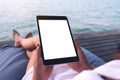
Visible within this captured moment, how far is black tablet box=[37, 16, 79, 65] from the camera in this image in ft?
2.97

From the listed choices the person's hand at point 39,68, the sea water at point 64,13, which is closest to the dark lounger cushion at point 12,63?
the person's hand at point 39,68

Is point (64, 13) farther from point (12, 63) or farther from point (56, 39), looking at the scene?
point (56, 39)

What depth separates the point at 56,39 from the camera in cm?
97

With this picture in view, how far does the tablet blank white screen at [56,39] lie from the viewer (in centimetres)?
92

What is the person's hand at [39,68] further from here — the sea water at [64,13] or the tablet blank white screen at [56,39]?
the sea water at [64,13]

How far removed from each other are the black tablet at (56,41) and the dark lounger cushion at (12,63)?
32 centimetres

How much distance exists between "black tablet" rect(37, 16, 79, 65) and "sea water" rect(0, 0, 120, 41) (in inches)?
54.8

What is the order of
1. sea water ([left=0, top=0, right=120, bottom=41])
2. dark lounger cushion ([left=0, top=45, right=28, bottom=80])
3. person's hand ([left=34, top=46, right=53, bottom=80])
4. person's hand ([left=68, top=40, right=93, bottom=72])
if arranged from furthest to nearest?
sea water ([left=0, top=0, right=120, bottom=41])
dark lounger cushion ([left=0, top=45, right=28, bottom=80])
person's hand ([left=68, top=40, right=93, bottom=72])
person's hand ([left=34, top=46, right=53, bottom=80])

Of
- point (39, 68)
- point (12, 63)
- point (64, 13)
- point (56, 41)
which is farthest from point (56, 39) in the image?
point (64, 13)

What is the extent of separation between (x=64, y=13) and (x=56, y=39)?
6.40ft

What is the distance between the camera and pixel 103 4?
3.28 m

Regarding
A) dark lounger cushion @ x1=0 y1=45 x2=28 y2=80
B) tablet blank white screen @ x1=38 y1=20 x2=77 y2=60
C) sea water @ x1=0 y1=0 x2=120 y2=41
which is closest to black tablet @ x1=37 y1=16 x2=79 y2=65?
tablet blank white screen @ x1=38 y1=20 x2=77 y2=60

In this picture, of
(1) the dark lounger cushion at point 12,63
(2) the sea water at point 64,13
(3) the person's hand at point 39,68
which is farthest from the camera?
(2) the sea water at point 64,13

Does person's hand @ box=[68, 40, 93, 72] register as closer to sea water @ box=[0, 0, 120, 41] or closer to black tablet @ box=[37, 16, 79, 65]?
black tablet @ box=[37, 16, 79, 65]
